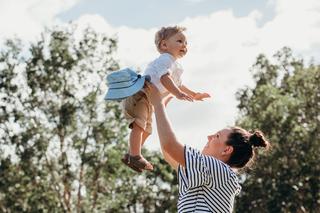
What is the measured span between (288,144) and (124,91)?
31.3m

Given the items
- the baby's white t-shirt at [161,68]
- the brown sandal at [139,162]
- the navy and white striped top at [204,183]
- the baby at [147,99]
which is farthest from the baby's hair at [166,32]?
the navy and white striped top at [204,183]

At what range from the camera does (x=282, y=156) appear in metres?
35.3

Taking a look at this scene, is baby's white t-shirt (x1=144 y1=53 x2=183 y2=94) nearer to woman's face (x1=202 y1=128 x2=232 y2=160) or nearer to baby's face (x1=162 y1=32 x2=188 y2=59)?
baby's face (x1=162 y1=32 x2=188 y2=59)

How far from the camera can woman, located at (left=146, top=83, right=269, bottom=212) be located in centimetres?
396

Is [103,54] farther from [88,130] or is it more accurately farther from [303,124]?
[303,124]

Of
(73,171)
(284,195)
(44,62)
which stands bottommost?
(284,195)

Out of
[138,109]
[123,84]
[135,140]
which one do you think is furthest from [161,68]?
[135,140]

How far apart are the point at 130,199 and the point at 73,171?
4.03 m

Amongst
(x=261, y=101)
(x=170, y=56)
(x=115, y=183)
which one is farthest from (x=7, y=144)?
(x=170, y=56)

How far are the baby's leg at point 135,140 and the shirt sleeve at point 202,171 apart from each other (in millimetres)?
696

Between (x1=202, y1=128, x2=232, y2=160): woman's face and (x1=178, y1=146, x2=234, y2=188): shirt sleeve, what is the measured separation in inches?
6.1

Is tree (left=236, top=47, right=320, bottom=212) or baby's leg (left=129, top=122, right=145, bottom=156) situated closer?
baby's leg (left=129, top=122, right=145, bottom=156)

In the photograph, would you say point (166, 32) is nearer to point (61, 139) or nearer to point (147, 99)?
point (147, 99)

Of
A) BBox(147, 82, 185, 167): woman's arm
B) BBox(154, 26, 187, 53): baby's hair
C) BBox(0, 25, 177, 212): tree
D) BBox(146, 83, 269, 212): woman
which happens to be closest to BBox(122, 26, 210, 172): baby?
BBox(154, 26, 187, 53): baby's hair
